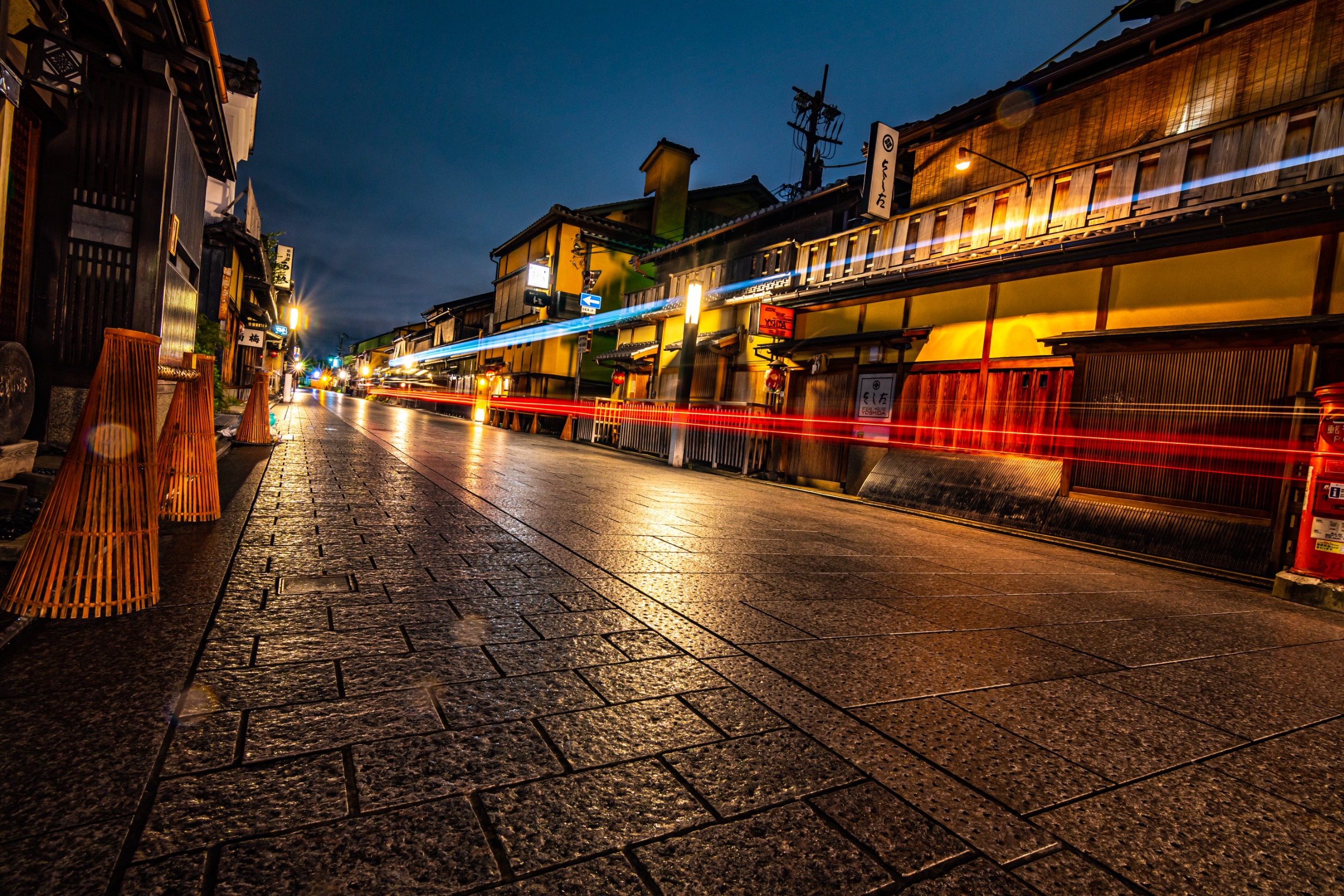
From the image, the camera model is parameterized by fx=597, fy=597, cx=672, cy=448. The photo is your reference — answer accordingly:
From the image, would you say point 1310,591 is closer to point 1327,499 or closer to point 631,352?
point 1327,499

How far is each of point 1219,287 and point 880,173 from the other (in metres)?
6.68

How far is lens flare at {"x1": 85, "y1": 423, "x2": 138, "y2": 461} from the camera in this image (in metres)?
2.82

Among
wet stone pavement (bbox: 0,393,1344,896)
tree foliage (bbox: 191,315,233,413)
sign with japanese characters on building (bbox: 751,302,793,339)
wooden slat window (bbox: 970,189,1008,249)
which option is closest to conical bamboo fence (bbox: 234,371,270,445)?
tree foliage (bbox: 191,315,233,413)

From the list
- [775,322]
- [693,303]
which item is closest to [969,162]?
[775,322]

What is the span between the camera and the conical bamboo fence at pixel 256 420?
37.9 ft

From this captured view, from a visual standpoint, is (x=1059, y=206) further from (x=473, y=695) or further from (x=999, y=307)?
(x=473, y=695)

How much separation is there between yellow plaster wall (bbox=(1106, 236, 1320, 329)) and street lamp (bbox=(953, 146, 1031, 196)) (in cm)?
264

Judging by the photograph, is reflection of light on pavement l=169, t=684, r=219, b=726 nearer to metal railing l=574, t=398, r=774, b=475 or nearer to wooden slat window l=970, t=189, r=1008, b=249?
A: wooden slat window l=970, t=189, r=1008, b=249

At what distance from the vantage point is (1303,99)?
800 centimetres

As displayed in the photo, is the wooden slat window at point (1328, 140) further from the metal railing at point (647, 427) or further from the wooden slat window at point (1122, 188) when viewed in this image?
the metal railing at point (647, 427)

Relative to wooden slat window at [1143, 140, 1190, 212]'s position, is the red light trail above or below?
below

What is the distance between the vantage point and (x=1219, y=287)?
8.60m

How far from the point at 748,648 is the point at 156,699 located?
8.29 feet

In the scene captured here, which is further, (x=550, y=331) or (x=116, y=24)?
(x=550, y=331)
